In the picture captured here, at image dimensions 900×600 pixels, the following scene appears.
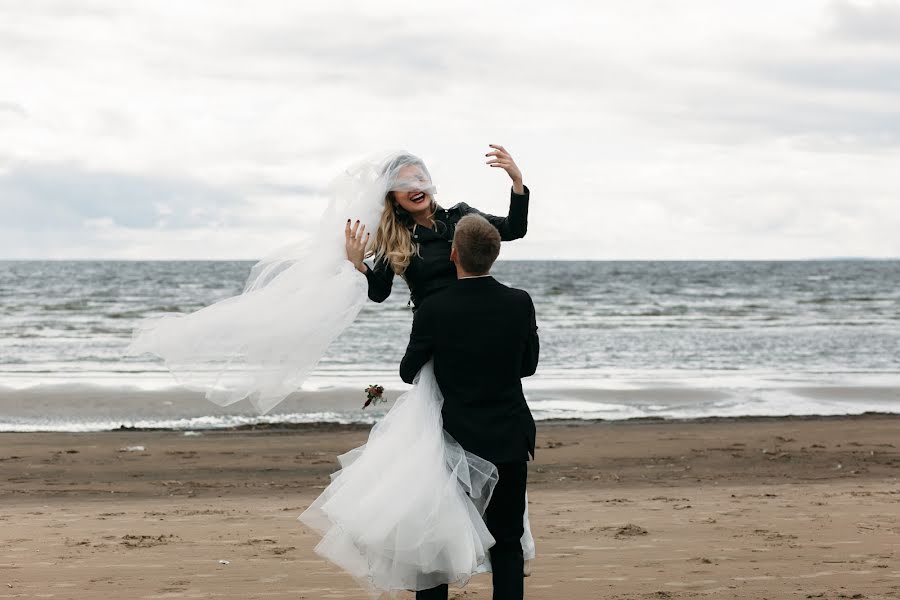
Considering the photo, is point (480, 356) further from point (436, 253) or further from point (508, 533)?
point (508, 533)

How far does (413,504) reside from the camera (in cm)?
368

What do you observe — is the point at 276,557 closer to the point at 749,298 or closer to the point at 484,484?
the point at 484,484

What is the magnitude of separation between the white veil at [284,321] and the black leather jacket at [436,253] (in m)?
0.10

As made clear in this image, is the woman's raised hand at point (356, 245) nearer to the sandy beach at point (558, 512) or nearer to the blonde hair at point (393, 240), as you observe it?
the blonde hair at point (393, 240)

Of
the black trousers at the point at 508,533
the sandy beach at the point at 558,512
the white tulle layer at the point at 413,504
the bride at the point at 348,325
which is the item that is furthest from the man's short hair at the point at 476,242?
the sandy beach at the point at 558,512

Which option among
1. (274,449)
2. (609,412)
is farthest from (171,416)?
(609,412)

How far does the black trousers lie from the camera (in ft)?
12.6

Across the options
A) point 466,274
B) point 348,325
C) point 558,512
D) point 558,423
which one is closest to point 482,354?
point 466,274

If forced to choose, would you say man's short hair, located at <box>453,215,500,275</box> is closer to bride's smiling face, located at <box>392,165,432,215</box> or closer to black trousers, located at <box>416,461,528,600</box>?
bride's smiling face, located at <box>392,165,432,215</box>

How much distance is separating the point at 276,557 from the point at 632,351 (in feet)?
54.4

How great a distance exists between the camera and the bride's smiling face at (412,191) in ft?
13.5

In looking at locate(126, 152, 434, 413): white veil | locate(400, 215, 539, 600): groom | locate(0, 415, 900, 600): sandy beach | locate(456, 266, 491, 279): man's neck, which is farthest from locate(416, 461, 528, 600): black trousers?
locate(0, 415, 900, 600): sandy beach

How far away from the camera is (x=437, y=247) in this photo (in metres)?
3.99

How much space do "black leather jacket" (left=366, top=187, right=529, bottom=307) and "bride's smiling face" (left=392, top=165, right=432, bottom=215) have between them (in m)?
0.07
